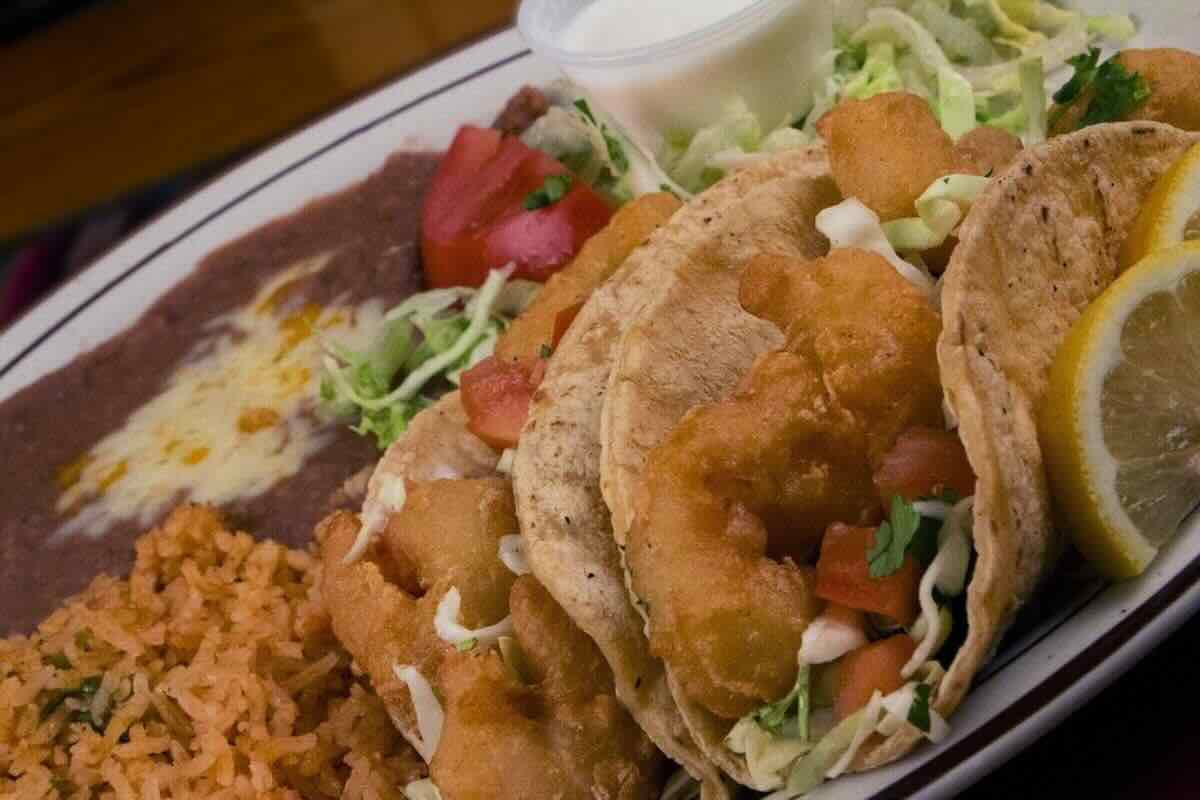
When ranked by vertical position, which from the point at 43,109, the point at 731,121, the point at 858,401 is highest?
the point at 858,401

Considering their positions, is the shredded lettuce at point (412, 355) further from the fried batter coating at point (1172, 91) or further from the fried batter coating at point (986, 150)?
the fried batter coating at point (1172, 91)

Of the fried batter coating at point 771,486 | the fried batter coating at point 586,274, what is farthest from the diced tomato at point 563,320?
the fried batter coating at point 771,486

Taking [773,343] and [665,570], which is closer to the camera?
[665,570]

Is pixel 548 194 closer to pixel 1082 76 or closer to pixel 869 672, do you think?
pixel 1082 76

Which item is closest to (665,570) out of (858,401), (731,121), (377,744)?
(858,401)

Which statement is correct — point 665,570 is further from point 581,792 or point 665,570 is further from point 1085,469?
point 1085,469

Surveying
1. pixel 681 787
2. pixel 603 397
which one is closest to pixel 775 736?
pixel 681 787
